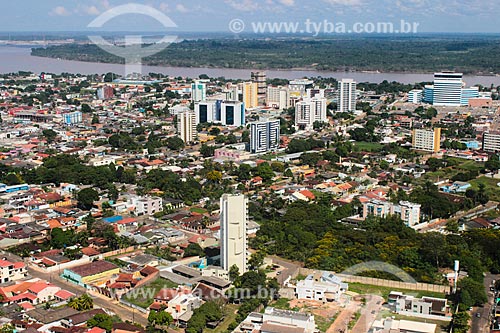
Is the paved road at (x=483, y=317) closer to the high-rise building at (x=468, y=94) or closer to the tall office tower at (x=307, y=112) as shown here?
the tall office tower at (x=307, y=112)

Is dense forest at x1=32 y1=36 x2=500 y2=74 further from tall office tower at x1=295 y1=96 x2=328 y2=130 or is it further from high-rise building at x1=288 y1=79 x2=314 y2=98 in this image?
tall office tower at x1=295 y1=96 x2=328 y2=130

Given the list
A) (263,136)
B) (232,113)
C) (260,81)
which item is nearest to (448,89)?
(260,81)

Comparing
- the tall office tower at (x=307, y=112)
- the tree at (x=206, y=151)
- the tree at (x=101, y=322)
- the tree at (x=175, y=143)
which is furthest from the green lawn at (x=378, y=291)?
the tall office tower at (x=307, y=112)

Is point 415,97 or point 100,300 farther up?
point 415,97

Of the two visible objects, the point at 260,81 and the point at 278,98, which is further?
the point at 260,81

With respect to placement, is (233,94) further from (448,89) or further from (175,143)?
(448,89)

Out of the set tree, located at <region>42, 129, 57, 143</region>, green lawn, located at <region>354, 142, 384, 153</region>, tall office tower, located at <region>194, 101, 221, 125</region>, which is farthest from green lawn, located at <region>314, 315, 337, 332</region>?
tall office tower, located at <region>194, 101, 221, 125</region>

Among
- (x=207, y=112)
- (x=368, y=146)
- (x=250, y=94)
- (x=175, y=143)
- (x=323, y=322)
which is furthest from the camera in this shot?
(x=250, y=94)

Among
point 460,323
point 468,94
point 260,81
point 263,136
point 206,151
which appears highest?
point 260,81
